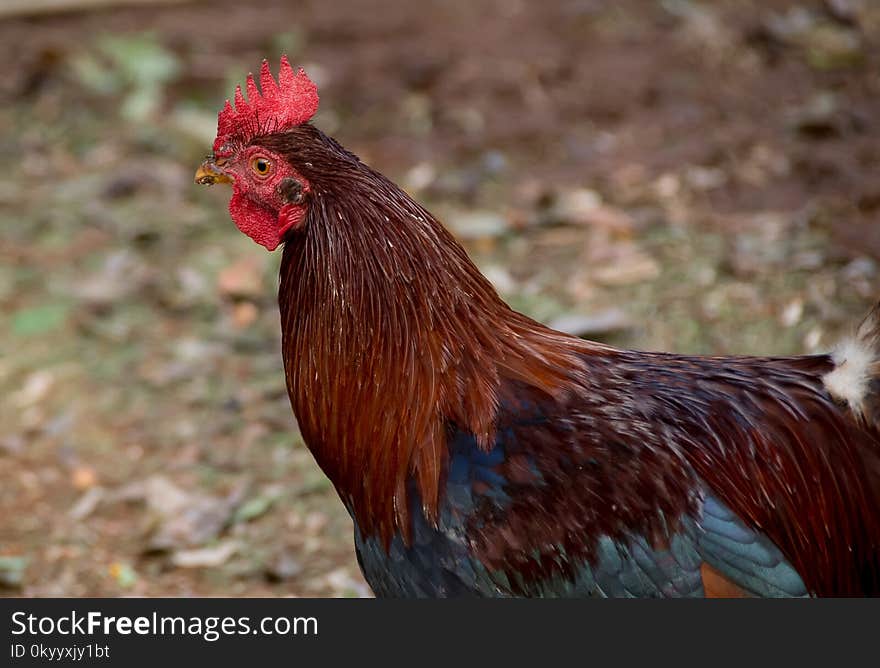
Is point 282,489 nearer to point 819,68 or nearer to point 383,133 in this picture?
point 383,133

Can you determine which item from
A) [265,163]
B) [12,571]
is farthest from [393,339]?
[12,571]

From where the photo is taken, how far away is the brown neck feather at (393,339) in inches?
126

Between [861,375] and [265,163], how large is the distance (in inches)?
69.1

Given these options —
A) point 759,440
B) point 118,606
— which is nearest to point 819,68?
point 759,440

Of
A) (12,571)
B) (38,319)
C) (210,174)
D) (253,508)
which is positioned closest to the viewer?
(210,174)

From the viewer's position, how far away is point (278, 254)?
6.23 m

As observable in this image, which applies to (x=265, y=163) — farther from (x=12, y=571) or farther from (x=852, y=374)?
(x=12, y=571)

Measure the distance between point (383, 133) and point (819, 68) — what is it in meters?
2.84

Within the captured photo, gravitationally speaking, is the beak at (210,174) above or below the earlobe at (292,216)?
above

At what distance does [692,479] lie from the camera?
3041 millimetres

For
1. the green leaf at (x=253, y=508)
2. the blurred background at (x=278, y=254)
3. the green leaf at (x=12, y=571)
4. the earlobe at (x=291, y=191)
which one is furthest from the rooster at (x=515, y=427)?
the green leaf at (x=12, y=571)

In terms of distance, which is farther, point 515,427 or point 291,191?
point 291,191

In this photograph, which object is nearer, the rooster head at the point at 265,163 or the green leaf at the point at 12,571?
the rooster head at the point at 265,163

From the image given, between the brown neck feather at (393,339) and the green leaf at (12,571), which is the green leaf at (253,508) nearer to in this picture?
the green leaf at (12,571)
